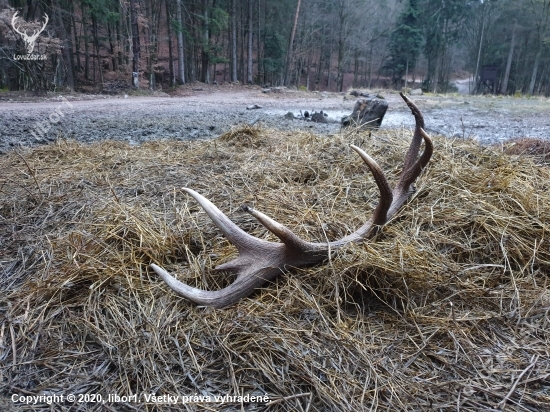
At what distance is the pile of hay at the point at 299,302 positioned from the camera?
1.32 meters

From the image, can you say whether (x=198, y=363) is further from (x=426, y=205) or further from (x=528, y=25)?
(x=528, y=25)

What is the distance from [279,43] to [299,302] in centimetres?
3289

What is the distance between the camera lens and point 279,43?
31297mm

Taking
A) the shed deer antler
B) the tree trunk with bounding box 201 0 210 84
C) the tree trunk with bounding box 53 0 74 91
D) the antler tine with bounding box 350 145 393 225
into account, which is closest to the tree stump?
the antler tine with bounding box 350 145 393 225

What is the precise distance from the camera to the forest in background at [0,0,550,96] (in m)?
17.5

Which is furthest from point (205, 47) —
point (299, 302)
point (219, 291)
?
point (299, 302)

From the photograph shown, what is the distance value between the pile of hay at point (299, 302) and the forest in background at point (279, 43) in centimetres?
1236

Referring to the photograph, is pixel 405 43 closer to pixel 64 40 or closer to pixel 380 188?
pixel 64 40

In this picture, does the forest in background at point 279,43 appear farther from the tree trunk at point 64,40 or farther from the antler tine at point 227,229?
the antler tine at point 227,229

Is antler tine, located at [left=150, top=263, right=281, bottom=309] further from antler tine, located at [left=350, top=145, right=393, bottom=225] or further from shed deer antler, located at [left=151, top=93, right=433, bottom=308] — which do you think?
antler tine, located at [left=350, top=145, right=393, bottom=225]

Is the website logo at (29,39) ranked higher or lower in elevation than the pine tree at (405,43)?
lower

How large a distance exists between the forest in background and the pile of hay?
12.4 m

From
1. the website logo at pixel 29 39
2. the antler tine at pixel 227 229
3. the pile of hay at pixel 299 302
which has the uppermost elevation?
the website logo at pixel 29 39

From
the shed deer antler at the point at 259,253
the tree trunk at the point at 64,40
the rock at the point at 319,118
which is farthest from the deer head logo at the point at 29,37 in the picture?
the shed deer antler at the point at 259,253
